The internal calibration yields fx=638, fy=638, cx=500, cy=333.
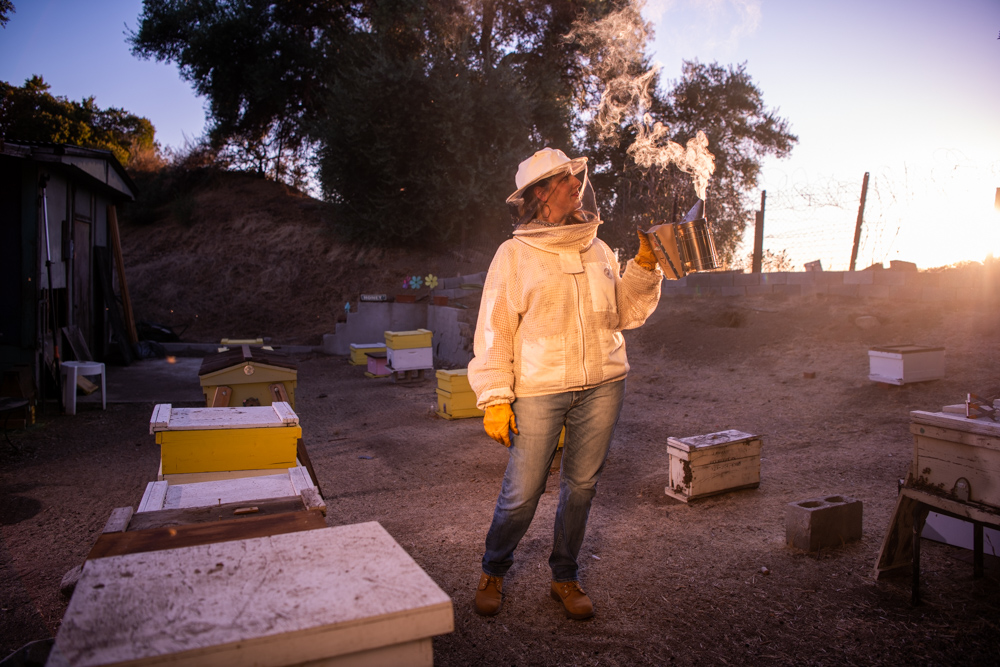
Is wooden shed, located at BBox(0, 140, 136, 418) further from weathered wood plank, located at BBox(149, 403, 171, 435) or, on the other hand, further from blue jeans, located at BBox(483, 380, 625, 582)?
blue jeans, located at BBox(483, 380, 625, 582)

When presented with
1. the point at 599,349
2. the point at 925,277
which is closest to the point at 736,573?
the point at 599,349

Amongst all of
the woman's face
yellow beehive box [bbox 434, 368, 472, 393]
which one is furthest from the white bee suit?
yellow beehive box [bbox 434, 368, 472, 393]

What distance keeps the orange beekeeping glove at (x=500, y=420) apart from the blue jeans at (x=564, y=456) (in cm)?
6

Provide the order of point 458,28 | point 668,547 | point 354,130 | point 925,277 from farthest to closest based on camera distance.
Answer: point 458,28 < point 354,130 < point 925,277 < point 668,547

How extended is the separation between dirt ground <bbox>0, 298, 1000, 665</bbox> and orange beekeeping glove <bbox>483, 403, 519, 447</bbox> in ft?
2.87

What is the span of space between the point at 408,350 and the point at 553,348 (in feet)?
24.0

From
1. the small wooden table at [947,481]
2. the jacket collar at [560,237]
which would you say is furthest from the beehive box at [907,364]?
the jacket collar at [560,237]

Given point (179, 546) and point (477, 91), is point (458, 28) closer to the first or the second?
point (477, 91)

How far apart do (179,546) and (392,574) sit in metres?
0.65

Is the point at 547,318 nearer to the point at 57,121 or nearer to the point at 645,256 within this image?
the point at 645,256

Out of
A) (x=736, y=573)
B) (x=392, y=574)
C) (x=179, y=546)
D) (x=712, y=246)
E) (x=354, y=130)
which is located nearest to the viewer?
(x=392, y=574)

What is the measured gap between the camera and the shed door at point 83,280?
1009 cm

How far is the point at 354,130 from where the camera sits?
15.2m

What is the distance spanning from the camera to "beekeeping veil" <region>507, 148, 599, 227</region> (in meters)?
2.71
